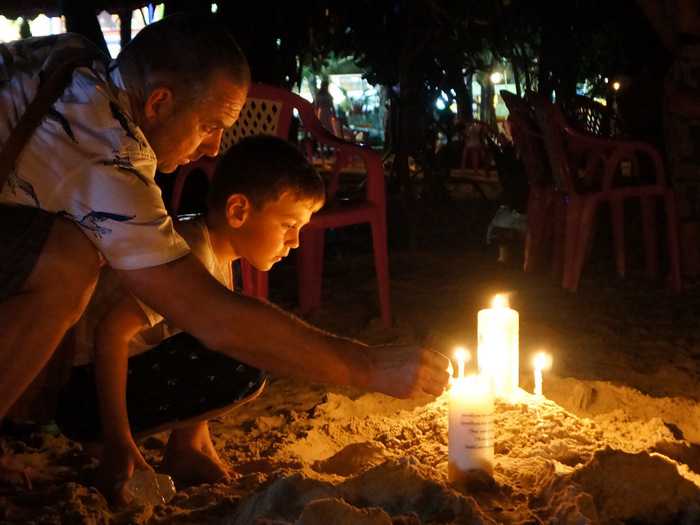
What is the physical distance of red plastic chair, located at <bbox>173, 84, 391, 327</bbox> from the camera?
15.2 ft

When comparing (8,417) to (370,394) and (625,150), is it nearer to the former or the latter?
(370,394)

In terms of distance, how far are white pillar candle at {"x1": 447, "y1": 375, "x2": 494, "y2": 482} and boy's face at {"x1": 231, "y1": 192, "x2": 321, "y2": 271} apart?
2.38 feet

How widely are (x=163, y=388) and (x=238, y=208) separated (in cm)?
62

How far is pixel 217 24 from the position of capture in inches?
90.8

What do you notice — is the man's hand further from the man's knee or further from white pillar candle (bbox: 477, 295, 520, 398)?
white pillar candle (bbox: 477, 295, 520, 398)

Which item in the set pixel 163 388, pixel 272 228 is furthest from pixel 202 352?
pixel 272 228

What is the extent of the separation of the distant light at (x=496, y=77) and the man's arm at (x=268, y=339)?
2284cm

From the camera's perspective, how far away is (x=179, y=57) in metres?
2.17

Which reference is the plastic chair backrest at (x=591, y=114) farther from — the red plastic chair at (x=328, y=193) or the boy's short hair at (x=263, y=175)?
the boy's short hair at (x=263, y=175)

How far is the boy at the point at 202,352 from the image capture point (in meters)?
2.76

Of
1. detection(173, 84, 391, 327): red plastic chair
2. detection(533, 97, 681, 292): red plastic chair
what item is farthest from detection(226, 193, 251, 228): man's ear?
detection(533, 97, 681, 292): red plastic chair

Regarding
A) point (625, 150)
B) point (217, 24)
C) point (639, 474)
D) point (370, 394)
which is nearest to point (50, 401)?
point (370, 394)

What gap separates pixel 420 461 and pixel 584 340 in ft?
6.47

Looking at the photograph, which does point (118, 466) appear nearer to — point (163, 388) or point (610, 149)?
point (163, 388)
